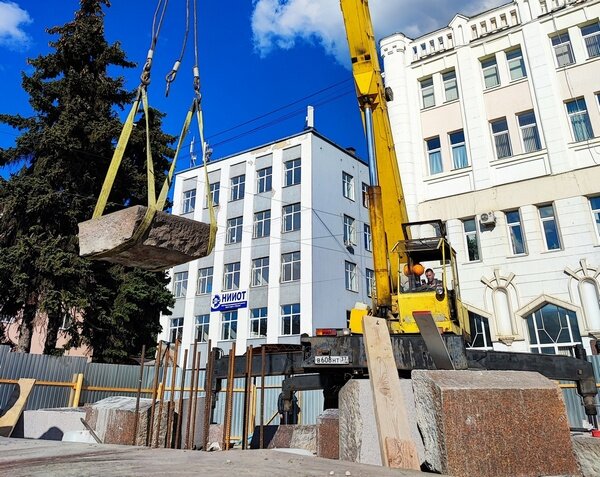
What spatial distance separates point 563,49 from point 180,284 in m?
26.5

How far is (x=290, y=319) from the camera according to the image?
2739 cm

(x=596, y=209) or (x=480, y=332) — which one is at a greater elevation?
(x=596, y=209)

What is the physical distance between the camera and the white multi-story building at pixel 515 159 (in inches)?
554

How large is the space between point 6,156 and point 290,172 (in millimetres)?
16588

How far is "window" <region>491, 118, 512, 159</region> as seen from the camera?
52.4 feet

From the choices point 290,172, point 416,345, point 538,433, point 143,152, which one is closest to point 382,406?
point 538,433

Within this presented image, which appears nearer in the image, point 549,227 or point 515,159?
point 549,227

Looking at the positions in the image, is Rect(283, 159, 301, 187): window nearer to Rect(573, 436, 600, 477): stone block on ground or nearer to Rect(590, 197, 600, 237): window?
Rect(590, 197, 600, 237): window

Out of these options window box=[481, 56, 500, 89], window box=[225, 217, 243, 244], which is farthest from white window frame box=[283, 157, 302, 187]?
window box=[481, 56, 500, 89]

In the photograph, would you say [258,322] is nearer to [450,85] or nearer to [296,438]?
[450,85]

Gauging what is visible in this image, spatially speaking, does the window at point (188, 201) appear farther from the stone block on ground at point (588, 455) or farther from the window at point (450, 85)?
the stone block on ground at point (588, 455)

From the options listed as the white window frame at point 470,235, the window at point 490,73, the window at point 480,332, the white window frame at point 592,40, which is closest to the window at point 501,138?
the window at point 490,73

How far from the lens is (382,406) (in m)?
4.57

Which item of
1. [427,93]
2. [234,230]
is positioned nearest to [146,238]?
[427,93]
